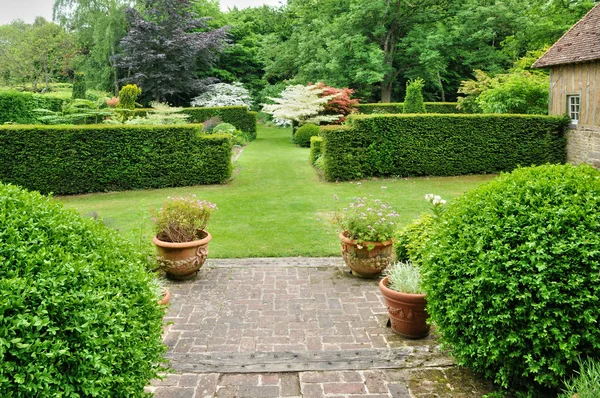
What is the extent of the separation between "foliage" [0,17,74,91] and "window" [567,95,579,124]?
33324mm

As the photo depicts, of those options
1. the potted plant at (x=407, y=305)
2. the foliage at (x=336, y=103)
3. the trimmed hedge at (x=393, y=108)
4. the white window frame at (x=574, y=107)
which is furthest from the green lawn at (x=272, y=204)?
the trimmed hedge at (x=393, y=108)

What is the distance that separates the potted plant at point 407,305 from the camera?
13.7 ft

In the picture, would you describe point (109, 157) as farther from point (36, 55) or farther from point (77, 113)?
point (36, 55)

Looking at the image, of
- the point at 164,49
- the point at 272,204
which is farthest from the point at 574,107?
the point at 164,49

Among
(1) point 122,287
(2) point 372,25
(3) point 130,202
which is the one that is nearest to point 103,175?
(3) point 130,202

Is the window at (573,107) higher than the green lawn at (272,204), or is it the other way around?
the window at (573,107)

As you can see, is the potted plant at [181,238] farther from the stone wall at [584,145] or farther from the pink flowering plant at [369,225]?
the stone wall at [584,145]

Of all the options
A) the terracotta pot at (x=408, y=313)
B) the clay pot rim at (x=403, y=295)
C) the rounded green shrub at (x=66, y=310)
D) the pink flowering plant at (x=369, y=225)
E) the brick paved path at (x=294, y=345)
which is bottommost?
the brick paved path at (x=294, y=345)

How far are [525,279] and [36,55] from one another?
1505 inches

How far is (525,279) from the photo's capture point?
2863 millimetres

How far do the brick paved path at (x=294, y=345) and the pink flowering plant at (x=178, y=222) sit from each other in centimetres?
61

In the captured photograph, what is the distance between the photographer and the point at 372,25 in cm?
2714

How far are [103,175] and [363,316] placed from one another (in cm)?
1002

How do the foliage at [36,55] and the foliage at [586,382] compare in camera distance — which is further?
the foliage at [36,55]
